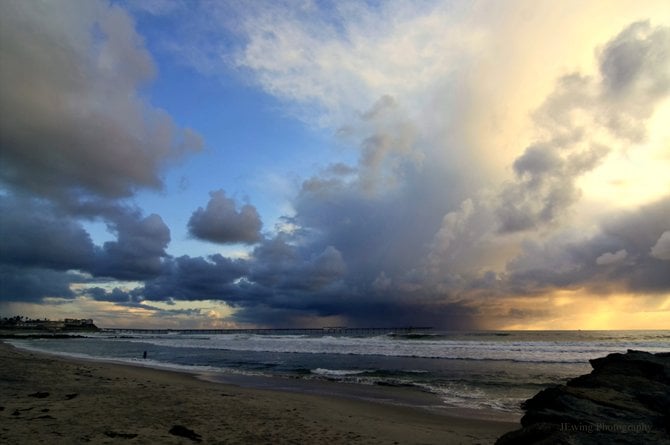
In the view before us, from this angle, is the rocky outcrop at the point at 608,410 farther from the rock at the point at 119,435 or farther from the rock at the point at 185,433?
the rock at the point at 119,435

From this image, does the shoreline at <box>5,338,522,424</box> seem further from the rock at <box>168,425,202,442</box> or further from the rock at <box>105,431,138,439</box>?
the rock at <box>105,431,138,439</box>

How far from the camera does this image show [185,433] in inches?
397

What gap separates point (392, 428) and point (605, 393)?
5.81m

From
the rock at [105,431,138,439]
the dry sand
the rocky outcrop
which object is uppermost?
the rocky outcrop

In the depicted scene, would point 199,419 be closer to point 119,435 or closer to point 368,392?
point 119,435

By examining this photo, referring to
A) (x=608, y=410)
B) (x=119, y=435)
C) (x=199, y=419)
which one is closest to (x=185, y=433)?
(x=119, y=435)

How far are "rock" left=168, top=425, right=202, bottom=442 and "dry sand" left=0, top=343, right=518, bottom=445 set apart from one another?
24 mm

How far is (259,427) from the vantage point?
1151 cm

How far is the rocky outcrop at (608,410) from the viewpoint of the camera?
7.21 metres

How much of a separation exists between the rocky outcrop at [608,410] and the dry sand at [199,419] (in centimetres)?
301

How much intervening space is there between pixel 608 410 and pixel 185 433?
9723mm

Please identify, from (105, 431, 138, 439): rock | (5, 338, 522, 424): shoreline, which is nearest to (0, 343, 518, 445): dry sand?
(105, 431, 138, 439): rock

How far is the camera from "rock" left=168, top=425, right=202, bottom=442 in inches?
386

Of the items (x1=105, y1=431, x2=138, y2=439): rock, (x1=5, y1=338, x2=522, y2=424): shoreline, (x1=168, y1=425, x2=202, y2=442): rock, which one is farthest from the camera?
(x1=5, y1=338, x2=522, y2=424): shoreline
